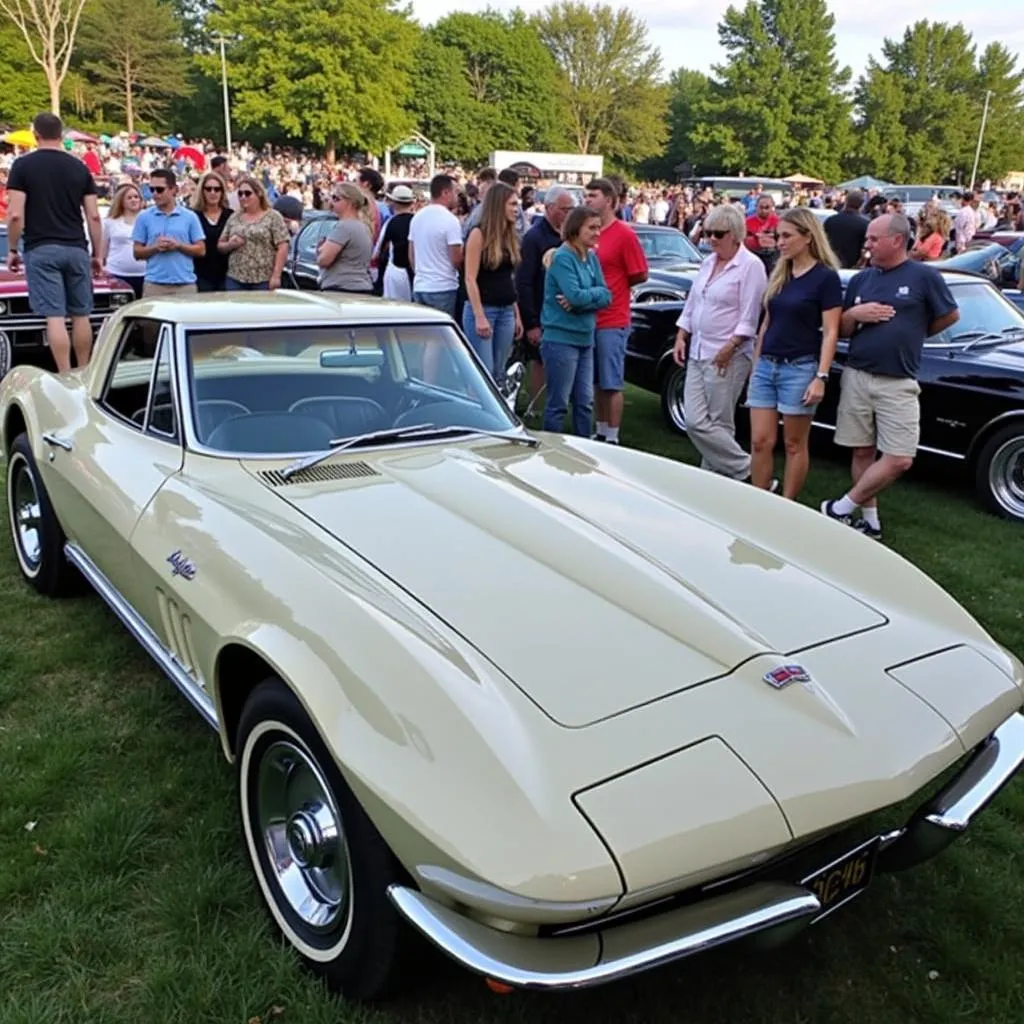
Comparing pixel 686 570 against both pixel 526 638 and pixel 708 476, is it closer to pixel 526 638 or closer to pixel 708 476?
pixel 526 638

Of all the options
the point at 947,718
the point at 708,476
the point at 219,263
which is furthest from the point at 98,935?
the point at 219,263

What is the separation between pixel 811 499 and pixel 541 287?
2.50m

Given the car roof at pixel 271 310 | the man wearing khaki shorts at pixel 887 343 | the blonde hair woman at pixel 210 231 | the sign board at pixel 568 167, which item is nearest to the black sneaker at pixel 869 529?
the man wearing khaki shorts at pixel 887 343

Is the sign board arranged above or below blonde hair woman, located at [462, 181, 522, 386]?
above

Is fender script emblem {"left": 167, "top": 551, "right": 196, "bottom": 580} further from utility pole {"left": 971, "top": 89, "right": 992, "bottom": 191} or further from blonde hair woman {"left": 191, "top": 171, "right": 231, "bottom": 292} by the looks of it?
utility pole {"left": 971, "top": 89, "right": 992, "bottom": 191}

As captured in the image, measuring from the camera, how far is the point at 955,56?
228ft

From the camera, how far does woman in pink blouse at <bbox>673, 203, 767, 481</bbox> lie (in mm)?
5613

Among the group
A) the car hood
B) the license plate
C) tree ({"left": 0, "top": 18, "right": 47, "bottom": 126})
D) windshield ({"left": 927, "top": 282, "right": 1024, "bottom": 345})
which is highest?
tree ({"left": 0, "top": 18, "right": 47, "bottom": 126})

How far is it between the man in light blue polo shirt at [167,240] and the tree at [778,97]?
65587 millimetres

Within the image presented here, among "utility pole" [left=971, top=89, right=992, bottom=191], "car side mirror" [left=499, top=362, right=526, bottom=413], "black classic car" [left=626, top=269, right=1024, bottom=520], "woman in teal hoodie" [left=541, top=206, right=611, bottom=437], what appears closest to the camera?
"car side mirror" [left=499, top=362, right=526, bottom=413]

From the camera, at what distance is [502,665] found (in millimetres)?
2141

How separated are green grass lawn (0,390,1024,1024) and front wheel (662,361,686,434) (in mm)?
5068

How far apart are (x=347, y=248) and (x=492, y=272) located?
1324 mm

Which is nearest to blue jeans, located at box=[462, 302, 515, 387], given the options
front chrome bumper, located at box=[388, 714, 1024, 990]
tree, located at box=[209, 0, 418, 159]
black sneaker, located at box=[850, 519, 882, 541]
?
black sneaker, located at box=[850, 519, 882, 541]
